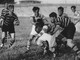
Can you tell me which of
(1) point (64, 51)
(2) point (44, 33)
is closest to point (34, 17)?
(2) point (44, 33)

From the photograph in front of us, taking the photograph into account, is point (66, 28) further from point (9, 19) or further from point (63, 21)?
point (9, 19)

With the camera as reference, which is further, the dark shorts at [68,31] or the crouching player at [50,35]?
the dark shorts at [68,31]

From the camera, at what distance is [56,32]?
280 inches

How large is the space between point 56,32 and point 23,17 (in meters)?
25.7

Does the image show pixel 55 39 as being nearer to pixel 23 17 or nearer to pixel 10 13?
pixel 10 13

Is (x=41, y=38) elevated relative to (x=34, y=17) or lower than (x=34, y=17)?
lower

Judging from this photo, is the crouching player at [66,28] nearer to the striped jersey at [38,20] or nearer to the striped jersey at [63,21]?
the striped jersey at [63,21]

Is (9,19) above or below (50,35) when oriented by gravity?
above

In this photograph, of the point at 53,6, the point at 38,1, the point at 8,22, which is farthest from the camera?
the point at 38,1

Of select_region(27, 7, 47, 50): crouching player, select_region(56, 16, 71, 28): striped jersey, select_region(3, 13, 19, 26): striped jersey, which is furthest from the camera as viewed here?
select_region(3, 13, 19, 26): striped jersey

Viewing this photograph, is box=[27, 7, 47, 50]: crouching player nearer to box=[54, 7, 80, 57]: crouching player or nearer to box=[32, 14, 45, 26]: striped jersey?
box=[32, 14, 45, 26]: striped jersey

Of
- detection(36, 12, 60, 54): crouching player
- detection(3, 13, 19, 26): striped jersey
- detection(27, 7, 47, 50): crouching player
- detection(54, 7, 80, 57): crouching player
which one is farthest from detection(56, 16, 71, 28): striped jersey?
detection(3, 13, 19, 26): striped jersey

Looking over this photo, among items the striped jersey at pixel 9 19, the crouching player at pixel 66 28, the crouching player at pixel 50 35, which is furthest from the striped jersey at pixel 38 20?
the striped jersey at pixel 9 19

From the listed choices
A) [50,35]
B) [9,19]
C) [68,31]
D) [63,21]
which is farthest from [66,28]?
[9,19]
